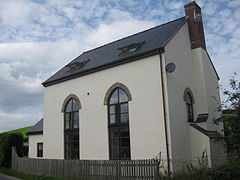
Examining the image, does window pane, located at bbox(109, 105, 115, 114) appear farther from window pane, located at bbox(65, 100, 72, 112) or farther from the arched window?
the arched window

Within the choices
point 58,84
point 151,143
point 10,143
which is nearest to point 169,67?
point 151,143

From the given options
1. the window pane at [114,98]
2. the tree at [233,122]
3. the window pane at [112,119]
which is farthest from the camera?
the window pane at [114,98]

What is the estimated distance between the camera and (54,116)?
66.4 ft

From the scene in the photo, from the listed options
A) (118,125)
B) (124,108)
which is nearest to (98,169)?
(118,125)

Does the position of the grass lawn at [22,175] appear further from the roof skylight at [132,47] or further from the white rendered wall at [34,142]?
the roof skylight at [132,47]

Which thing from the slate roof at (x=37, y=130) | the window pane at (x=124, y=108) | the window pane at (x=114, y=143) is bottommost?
the window pane at (x=114, y=143)

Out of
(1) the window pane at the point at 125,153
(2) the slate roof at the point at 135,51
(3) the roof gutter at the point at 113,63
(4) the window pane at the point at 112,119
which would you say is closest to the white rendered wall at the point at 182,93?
(2) the slate roof at the point at 135,51

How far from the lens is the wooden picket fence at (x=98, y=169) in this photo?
11938 mm

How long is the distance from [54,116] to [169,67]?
10448 millimetres

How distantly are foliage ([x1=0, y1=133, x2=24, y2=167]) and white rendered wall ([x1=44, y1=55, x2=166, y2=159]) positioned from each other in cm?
365

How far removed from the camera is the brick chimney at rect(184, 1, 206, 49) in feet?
56.7

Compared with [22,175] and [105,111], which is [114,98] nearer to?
[105,111]

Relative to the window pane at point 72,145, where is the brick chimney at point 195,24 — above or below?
above

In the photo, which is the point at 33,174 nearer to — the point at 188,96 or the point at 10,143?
the point at 10,143
